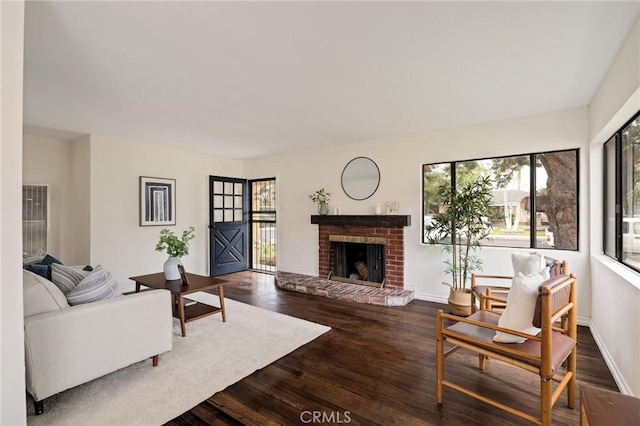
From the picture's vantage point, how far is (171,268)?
134 inches

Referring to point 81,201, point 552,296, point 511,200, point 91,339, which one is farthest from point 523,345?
point 81,201

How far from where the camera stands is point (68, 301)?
209 cm

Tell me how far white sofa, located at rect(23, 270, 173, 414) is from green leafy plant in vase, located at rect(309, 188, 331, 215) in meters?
3.21

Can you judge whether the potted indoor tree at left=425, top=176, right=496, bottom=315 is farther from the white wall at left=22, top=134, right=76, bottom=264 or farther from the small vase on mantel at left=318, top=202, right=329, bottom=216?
Answer: the white wall at left=22, top=134, right=76, bottom=264

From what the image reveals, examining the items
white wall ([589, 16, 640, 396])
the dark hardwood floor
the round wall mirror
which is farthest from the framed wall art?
white wall ([589, 16, 640, 396])

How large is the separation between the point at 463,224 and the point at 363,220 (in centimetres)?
148

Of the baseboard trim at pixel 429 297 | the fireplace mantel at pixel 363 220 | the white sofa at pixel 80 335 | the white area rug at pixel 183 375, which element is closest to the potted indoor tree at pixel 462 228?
the baseboard trim at pixel 429 297

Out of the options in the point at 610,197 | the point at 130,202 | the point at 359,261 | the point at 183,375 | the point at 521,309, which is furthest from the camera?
the point at 359,261

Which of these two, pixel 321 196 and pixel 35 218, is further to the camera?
pixel 321 196

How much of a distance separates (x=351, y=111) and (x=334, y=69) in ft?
3.41

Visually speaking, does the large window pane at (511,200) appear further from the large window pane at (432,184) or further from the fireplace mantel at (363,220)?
the fireplace mantel at (363,220)

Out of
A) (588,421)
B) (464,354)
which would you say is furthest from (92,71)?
(464,354)

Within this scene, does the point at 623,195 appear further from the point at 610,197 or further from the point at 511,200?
the point at 511,200
